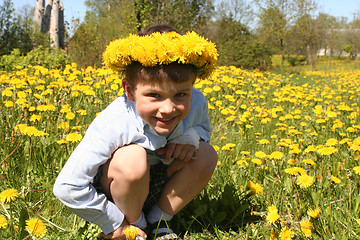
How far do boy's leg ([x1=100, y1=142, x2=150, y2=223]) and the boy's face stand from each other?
137mm

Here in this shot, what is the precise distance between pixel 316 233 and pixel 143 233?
2.54ft

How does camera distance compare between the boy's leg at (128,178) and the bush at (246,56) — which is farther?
the bush at (246,56)

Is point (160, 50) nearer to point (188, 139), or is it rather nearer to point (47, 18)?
point (188, 139)

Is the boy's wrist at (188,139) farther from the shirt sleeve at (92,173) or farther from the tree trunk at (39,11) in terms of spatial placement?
the tree trunk at (39,11)

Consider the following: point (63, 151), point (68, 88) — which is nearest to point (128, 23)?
point (68, 88)

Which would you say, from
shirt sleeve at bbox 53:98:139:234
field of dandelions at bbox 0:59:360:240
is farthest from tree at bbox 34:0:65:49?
shirt sleeve at bbox 53:98:139:234

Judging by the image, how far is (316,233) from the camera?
1.50m

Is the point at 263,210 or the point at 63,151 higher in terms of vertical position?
the point at 63,151

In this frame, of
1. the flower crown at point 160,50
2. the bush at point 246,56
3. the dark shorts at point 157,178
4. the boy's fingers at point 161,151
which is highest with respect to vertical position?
the bush at point 246,56

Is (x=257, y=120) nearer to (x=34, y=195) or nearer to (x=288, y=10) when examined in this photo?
(x=34, y=195)

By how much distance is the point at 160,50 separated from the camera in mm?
1300

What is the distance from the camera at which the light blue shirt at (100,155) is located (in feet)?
4.42

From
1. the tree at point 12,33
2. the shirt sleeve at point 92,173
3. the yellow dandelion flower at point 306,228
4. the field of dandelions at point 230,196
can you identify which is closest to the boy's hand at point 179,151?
the shirt sleeve at point 92,173

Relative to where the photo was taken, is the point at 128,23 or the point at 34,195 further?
the point at 128,23
